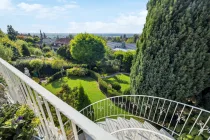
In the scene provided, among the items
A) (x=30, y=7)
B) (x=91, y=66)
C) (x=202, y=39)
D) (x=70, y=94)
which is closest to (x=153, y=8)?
(x=202, y=39)

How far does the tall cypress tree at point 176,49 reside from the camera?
4.18 metres

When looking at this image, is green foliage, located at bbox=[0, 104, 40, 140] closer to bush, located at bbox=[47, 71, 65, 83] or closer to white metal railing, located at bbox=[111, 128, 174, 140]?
white metal railing, located at bbox=[111, 128, 174, 140]

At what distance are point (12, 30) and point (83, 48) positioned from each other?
35247mm

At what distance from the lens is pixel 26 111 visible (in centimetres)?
138

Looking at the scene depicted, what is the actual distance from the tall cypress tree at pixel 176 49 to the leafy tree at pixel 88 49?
1557 cm

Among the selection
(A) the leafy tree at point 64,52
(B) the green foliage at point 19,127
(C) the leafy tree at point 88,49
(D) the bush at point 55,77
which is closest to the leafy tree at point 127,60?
(C) the leafy tree at point 88,49

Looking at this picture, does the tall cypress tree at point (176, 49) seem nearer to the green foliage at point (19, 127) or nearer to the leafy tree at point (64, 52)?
the green foliage at point (19, 127)

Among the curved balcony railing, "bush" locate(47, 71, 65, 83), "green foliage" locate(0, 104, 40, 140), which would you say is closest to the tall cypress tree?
the curved balcony railing

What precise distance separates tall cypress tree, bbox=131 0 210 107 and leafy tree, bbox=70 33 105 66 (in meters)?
15.6

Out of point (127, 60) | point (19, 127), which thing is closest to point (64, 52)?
point (127, 60)

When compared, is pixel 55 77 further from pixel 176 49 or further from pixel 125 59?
pixel 176 49

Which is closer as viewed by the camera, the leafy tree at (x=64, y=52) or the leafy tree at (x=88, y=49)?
the leafy tree at (x=88, y=49)

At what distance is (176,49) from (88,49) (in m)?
16.9

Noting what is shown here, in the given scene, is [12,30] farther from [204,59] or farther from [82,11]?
[204,59]
